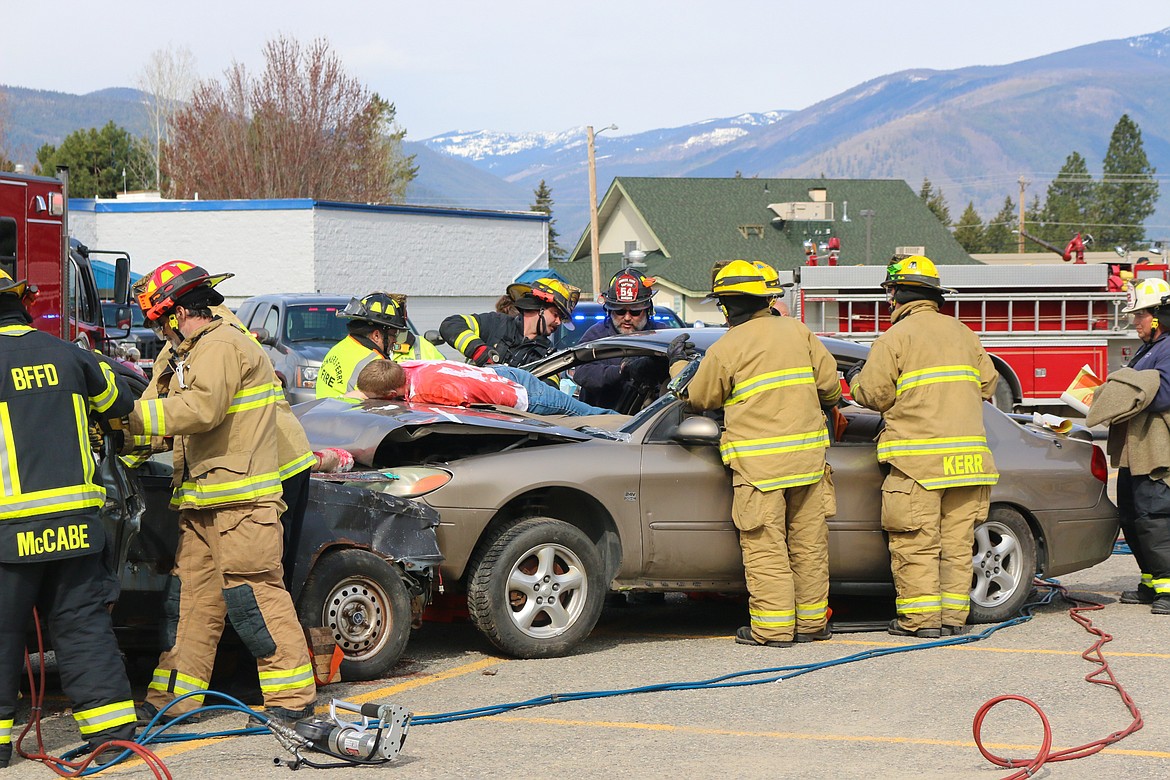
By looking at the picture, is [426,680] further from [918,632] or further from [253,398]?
[918,632]

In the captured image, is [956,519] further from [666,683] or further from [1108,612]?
[666,683]

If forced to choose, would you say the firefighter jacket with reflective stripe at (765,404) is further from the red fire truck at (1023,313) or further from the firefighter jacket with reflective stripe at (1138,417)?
the red fire truck at (1023,313)

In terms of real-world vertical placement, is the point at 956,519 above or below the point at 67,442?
below

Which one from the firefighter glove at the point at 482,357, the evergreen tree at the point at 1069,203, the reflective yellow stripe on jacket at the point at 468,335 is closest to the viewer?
the firefighter glove at the point at 482,357

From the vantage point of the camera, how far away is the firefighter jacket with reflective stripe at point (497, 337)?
10258mm

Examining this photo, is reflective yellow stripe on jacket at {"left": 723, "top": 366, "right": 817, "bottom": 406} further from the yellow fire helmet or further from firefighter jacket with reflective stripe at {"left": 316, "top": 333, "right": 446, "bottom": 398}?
firefighter jacket with reflective stripe at {"left": 316, "top": 333, "right": 446, "bottom": 398}

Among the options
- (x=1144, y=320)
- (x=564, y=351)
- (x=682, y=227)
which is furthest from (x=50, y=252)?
(x=682, y=227)

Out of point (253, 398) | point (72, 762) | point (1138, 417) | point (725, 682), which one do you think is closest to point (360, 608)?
point (253, 398)

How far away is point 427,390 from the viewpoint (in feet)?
25.2

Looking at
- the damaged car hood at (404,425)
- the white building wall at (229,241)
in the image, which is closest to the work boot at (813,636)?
the damaged car hood at (404,425)

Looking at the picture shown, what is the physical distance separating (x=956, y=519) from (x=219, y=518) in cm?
397

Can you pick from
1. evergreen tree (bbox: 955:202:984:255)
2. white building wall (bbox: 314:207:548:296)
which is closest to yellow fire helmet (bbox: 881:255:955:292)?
white building wall (bbox: 314:207:548:296)

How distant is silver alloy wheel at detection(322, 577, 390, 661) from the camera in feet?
21.0

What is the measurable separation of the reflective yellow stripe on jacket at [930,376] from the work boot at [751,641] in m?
1.48
